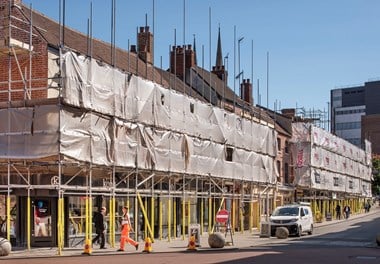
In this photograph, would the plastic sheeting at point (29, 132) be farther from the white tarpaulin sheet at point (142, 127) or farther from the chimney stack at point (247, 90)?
the chimney stack at point (247, 90)

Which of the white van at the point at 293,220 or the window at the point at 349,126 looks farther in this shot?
the window at the point at 349,126

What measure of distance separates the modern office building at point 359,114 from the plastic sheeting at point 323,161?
168 ft

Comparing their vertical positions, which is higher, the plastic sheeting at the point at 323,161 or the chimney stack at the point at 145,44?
the chimney stack at the point at 145,44

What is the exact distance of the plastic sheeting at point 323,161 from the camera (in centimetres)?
5772

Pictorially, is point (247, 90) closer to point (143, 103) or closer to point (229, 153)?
point (229, 153)

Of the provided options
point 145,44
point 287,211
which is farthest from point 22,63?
point 145,44

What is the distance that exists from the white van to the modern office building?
98247 mm

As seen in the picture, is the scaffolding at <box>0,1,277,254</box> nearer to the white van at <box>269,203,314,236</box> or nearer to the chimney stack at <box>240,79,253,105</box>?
the white van at <box>269,203,314,236</box>

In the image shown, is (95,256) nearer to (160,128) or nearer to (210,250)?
(210,250)

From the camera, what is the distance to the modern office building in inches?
5177

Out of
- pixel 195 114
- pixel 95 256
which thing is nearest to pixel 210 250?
pixel 95 256

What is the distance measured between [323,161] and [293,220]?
29.4 meters

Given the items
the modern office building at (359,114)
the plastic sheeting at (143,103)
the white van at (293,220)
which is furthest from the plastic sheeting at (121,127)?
the modern office building at (359,114)

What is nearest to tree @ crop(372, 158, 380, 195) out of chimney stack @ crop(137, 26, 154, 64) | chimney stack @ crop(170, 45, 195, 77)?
chimney stack @ crop(170, 45, 195, 77)
